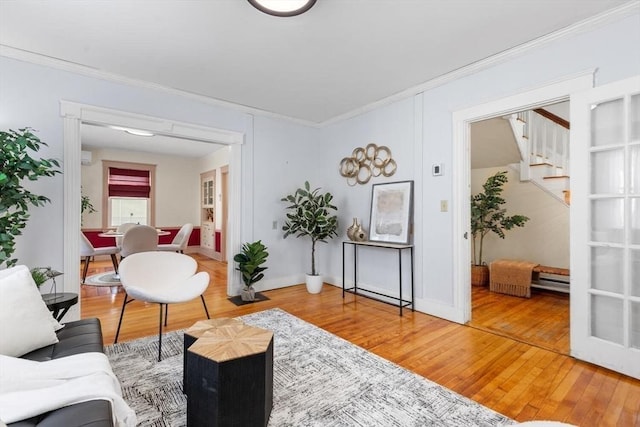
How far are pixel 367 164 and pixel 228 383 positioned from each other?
3.29m

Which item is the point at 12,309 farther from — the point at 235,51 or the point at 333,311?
the point at 333,311

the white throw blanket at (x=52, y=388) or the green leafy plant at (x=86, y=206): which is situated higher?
the green leafy plant at (x=86, y=206)

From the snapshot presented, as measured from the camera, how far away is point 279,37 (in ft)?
7.99

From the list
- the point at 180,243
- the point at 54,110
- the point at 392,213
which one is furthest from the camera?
the point at 180,243

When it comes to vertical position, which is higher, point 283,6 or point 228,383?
point 283,6

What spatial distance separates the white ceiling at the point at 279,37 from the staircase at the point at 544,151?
2063mm

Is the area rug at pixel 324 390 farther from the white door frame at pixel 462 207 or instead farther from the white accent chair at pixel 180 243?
the white accent chair at pixel 180 243

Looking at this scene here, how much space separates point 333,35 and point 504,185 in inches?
151

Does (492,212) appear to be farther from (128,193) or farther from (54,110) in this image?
(128,193)

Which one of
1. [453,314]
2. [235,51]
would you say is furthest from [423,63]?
[453,314]

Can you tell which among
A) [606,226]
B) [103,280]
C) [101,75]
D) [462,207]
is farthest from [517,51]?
[103,280]

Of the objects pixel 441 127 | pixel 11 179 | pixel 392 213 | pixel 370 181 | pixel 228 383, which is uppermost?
pixel 441 127

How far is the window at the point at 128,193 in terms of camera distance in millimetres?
6887

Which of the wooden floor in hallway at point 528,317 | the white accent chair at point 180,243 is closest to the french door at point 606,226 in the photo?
the wooden floor in hallway at point 528,317
